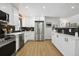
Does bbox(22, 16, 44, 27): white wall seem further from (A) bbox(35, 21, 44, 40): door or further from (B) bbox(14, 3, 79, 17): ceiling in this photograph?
(B) bbox(14, 3, 79, 17): ceiling

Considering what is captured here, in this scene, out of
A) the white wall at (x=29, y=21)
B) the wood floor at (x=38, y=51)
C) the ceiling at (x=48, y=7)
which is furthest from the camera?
the white wall at (x=29, y=21)

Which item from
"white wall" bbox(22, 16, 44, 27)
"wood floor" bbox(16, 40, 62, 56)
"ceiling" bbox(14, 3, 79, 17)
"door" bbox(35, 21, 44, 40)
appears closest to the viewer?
"wood floor" bbox(16, 40, 62, 56)

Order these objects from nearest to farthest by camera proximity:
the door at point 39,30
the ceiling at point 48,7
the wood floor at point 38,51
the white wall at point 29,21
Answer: the wood floor at point 38,51 → the ceiling at point 48,7 → the door at point 39,30 → the white wall at point 29,21

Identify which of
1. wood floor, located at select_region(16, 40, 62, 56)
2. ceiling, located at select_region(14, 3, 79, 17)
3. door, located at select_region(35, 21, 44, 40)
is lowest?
wood floor, located at select_region(16, 40, 62, 56)

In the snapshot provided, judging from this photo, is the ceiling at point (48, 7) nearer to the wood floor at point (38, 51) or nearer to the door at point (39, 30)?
the wood floor at point (38, 51)

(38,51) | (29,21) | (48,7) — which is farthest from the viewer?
(29,21)

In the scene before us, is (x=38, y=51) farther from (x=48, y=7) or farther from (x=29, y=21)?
(x=29, y=21)

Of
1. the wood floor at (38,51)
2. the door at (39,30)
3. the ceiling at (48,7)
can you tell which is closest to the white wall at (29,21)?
the door at (39,30)

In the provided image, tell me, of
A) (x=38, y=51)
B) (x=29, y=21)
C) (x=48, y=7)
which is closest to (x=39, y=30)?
(x=29, y=21)

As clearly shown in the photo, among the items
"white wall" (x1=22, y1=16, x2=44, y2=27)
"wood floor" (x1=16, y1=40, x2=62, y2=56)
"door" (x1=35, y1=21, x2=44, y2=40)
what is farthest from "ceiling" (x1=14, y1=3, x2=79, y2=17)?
"white wall" (x1=22, y1=16, x2=44, y2=27)

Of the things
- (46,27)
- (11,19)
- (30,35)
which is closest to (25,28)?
(30,35)

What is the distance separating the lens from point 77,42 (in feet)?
11.2

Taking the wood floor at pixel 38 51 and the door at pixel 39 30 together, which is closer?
the wood floor at pixel 38 51

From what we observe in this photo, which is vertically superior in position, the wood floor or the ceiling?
the ceiling
